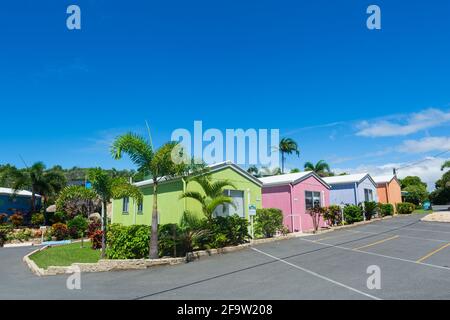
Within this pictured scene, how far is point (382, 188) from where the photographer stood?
3675 cm

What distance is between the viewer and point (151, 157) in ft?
40.8

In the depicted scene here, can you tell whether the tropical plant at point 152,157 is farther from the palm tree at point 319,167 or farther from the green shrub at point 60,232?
the palm tree at point 319,167

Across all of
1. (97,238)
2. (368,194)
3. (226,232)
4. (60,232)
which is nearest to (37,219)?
(60,232)

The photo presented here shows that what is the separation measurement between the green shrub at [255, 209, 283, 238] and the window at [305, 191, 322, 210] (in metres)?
5.72

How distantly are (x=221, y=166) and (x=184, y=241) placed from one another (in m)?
5.94

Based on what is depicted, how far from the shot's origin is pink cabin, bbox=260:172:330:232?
22422 millimetres

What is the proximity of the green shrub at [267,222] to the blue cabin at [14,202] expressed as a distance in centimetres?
2736

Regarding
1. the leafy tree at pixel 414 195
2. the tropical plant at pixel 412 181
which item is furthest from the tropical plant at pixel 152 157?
the tropical plant at pixel 412 181

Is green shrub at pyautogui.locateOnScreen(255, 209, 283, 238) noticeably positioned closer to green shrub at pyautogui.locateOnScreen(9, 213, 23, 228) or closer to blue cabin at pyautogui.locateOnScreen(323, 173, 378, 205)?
blue cabin at pyautogui.locateOnScreen(323, 173, 378, 205)

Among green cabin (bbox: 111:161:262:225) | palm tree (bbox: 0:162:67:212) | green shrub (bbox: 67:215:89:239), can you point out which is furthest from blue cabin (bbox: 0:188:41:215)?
green cabin (bbox: 111:161:262:225)

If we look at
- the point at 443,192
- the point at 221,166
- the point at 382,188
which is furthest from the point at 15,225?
the point at 443,192

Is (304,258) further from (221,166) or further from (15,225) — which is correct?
(15,225)

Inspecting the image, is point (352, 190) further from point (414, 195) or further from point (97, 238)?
point (414, 195)
